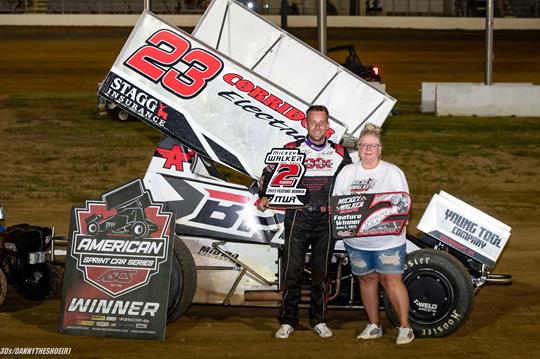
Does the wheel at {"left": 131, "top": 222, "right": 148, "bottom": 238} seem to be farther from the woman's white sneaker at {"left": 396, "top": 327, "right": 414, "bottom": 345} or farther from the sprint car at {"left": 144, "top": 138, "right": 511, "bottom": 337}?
the woman's white sneaker at {"left": 396, "top": 327, "right": 414, "bottom": 345}

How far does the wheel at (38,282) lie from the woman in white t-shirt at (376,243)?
2.93m

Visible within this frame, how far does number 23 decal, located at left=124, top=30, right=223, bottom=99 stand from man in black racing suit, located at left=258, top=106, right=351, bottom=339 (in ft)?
3.07

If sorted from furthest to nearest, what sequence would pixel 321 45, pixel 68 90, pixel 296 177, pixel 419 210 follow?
1. pixel 68 90
2. pixel 321 45
3. pixel 419 210
4. pixel 296 177

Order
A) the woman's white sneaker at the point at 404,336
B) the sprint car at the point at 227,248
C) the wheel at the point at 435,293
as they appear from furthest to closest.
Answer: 1. the sprint car at the point at 227,248
2. the wheel at the point at 435,293
3. the woman's white sneaker at the point at 404,336

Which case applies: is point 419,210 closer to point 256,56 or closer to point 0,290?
point 256,56

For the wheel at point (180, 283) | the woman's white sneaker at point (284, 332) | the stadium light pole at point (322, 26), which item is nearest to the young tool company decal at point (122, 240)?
the wheel at point (180, 283)

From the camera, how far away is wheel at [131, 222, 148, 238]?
852 cm

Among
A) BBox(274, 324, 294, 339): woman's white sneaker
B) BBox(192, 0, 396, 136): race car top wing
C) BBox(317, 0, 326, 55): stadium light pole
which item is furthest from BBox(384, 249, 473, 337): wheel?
BBox(317, 0, 326, 55): stadium light pole

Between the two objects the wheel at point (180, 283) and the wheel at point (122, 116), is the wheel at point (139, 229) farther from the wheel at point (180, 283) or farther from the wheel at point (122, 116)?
the wheel at point (122, 116)

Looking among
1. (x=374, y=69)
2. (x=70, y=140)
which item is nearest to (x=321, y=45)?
(x=374, y=69)

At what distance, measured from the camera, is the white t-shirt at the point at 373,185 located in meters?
→ 8.03

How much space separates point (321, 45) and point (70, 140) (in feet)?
16.6

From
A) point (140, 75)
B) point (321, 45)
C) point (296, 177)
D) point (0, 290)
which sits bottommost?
point (0, 290)

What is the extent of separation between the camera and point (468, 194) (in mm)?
16250
